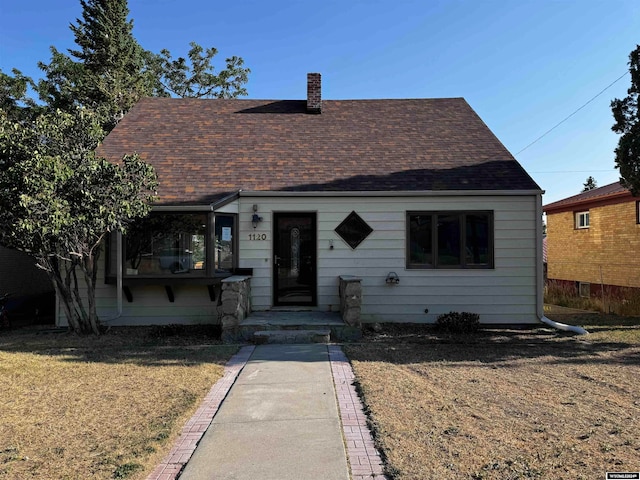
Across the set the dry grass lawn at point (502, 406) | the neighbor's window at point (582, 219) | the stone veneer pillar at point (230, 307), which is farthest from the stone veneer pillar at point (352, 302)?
the neighbor's window at point (582, 219)

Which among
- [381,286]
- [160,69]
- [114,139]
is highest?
[160,69]

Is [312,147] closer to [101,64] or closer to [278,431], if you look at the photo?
[278,431]

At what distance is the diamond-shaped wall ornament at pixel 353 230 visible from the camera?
392 inches

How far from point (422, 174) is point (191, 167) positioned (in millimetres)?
5311

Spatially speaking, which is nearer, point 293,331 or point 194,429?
point 194,429

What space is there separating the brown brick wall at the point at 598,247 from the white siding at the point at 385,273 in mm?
6839

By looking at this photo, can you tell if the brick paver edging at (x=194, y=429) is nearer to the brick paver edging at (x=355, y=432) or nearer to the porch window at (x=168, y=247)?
the brick paver edging at (x=355, y=432)

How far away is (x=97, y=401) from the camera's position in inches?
190

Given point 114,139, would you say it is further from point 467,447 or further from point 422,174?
point 467,447

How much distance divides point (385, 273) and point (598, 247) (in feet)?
39.5

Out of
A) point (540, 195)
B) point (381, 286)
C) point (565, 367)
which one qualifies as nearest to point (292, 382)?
point (565, 367)

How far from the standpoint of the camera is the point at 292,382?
5543 mm

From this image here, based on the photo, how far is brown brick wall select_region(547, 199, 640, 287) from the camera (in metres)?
15.8

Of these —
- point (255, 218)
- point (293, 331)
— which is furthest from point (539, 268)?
point (255, 218)
